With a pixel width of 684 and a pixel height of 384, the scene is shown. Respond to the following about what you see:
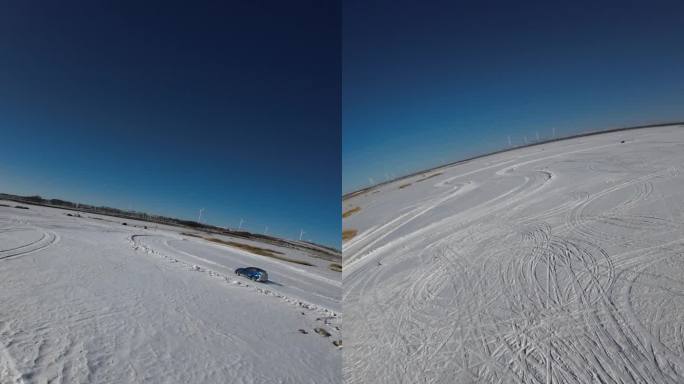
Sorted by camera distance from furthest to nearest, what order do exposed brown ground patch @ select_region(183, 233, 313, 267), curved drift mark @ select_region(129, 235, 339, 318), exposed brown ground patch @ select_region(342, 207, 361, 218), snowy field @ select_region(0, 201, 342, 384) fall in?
exposed brown ground patch @ select_region(342, 207, 361, 218) → exposed brown ground patch @ select_region(183, 233, 313, 267) → curved drift mark @ select_region(129, 235, 339, 318) → snowy field @ select_region(0, 201, 342, 384)

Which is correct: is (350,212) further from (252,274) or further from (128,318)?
(128,318)

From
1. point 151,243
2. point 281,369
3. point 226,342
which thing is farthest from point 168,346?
point 151,243

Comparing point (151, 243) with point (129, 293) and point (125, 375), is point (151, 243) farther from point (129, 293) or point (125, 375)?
point (125, 375)

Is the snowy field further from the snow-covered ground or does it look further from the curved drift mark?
the snow-covered ground

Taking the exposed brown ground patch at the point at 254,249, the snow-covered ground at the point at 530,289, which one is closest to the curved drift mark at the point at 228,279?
the snow-covered ground at the point at 530,289

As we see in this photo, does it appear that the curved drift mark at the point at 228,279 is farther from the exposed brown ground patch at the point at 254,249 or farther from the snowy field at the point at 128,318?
the exposed brown ground patch at the point at 254,249

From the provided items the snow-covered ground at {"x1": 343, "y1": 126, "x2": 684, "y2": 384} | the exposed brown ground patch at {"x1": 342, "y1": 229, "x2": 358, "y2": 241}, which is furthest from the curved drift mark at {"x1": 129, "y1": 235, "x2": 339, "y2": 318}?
the exposed brown ground patch at {"x1": 342, "y1": 229, "x2": 358, "y2": 241}
